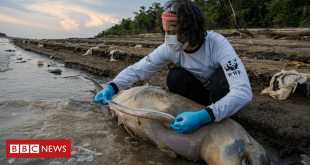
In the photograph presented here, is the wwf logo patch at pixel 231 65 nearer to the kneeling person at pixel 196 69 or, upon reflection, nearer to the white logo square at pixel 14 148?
the kneeling person at pixel 196 69

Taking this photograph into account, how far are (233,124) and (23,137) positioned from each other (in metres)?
2.26

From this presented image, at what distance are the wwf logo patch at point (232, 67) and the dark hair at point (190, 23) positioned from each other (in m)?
0.37

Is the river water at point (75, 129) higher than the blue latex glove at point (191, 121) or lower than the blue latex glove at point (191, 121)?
lower

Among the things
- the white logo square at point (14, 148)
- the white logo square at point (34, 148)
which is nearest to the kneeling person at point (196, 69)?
the white logo square at point (34, 148)

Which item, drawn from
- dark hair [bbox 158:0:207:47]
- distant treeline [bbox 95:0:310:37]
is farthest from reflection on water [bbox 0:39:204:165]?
distant treeline [bbox 95:0:310:37]

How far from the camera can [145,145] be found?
2.04 m

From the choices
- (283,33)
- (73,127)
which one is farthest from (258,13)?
(73,127)

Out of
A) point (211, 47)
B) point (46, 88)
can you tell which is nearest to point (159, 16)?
point (211, 47)

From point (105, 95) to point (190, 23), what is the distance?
4.15ft

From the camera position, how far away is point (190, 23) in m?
1.76

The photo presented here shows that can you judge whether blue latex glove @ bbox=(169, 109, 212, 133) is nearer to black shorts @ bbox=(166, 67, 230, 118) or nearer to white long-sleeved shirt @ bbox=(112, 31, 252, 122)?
white long-sleeved shirt @ bbox=(112, 31, 252, 122)

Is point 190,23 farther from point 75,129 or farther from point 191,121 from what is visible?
point 75,129

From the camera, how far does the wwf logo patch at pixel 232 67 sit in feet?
5.32

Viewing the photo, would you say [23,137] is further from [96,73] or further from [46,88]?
[96,73]
